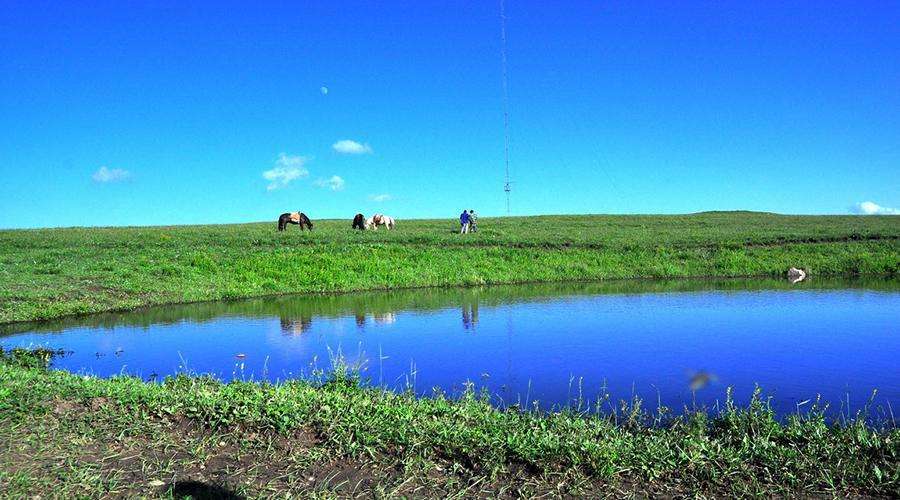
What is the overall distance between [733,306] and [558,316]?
6329 mm

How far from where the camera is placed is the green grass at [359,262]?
2288cm

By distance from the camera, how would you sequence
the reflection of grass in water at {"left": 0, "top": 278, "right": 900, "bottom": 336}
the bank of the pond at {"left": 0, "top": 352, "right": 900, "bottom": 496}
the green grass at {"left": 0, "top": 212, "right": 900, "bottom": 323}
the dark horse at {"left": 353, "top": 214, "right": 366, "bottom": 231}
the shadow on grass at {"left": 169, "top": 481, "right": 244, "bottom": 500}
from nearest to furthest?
the shadow on grass at {"left": 169, "top": 481, "right": 244, "bottom": 500} < the bank of the pond at {"left": 0, "top": 352, "right": 900, "bottom": 496} < the reflection of grass in water at {"left": 0, "top": 278, "right": 900, "bottom": 336} < the green grass at {"left": 0, "top": 212, "right": 900, "bottom": 323} < the dark horse at {"left": 353, "top": 214, "right": 366, "bottom": 231}

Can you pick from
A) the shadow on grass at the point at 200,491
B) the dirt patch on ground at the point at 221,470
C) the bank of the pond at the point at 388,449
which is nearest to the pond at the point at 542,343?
the bank of the pond at the point at 388,449

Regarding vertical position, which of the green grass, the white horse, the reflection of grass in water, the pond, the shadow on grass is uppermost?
the white horse

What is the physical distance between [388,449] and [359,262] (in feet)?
76.4

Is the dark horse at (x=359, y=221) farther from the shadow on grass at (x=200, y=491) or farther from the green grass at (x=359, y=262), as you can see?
the shadow on grass at (x=200, y=491)

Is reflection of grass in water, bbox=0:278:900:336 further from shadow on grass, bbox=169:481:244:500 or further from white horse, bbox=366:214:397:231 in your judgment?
white horse, bbox=366:214:397:231

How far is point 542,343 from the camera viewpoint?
14.1 m

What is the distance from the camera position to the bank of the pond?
18.9ft

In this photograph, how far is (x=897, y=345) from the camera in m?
13.5

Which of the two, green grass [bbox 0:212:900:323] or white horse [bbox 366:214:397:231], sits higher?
white horse [bbox 366:214:397:231]

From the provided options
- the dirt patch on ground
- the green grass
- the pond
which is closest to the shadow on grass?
the dirt patch on ground

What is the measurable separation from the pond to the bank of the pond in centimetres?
215

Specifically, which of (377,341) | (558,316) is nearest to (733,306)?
(558,316)
